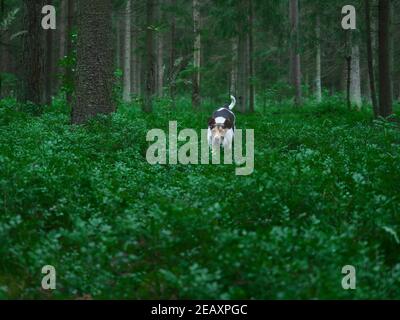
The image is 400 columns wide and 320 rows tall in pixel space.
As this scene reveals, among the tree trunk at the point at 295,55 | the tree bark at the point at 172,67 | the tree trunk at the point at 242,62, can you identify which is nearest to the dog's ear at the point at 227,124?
the tree bark at the point at 172,67

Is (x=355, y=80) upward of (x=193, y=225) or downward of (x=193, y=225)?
upward

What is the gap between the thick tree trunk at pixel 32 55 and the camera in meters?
16.3

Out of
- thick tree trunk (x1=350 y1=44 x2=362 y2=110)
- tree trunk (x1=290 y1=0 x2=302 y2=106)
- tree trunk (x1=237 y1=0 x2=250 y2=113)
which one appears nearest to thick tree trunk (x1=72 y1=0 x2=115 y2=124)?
tree trunk (x1=237 y1=0 x2=250 y2=113)

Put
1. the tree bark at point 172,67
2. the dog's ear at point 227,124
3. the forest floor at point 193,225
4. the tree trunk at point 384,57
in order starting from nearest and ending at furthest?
the forest floor at point 193,225, the dog's ear at point 227,124, the tree trunk at point 384,57, the tree bark at point 172,67

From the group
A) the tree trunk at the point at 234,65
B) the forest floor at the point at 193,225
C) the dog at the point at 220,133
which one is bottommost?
the forest floor at the point at 193,225

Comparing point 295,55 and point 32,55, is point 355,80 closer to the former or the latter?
point 295,55

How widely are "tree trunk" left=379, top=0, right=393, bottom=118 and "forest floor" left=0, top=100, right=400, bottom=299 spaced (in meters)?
6.30

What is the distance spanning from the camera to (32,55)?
16359 mm

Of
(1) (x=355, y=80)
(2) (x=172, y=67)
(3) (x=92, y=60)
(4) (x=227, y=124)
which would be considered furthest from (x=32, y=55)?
(1) (x=355, y=80)

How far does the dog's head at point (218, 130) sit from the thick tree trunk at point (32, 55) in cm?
653

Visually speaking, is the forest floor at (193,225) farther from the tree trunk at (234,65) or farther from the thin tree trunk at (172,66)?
the tree trunk at (234,65)

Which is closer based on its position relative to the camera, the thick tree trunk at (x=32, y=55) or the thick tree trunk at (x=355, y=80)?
the thick tree trunk at (x=32, y=55)

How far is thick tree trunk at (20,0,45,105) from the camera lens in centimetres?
1634

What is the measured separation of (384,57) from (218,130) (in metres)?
6.42
